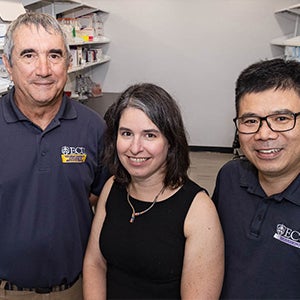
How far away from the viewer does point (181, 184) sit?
1.20 meters

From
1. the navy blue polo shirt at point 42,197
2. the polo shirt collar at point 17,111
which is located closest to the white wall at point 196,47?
the polo shirt collar at point 17,111

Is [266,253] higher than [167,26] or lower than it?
lower

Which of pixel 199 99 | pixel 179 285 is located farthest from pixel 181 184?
pixel 199 99

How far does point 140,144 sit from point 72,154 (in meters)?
0.29

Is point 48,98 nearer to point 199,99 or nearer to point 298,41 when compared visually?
point 298,41

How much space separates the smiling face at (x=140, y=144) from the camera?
113 centimetres

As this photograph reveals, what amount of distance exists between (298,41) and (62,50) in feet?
9.76

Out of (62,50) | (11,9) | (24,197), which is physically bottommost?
(24,197)

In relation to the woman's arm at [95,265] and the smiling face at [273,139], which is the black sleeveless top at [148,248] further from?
the smiling face at [273,139]

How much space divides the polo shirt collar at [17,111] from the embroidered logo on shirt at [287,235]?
811 millimetres

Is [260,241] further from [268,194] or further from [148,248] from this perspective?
[148,248]

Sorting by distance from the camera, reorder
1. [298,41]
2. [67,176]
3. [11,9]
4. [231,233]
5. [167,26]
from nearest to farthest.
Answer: [231,233] < [67,176] < [11,9] < [298,41] < [167,26]

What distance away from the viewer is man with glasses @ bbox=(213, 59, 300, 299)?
1.01 metres

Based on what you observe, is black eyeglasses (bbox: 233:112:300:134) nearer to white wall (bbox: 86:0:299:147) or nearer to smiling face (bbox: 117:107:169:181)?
smiling face (bbox: 117:107:169:181)
